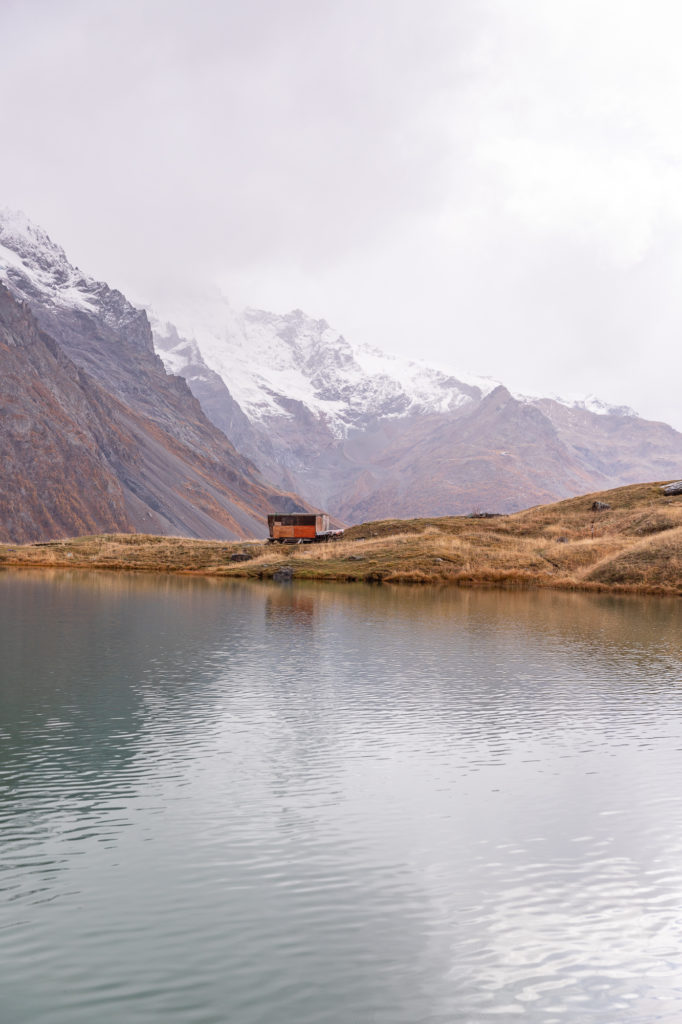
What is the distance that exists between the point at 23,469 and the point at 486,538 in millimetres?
116259

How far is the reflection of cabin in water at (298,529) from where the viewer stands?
11944cm

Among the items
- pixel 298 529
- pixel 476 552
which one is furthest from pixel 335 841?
pixel 298 529

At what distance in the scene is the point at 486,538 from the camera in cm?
9850

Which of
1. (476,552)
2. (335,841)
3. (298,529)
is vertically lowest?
(335,841)

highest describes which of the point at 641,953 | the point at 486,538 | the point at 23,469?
the point at 23,469

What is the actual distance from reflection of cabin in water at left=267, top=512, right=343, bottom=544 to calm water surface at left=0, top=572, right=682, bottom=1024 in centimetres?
8400

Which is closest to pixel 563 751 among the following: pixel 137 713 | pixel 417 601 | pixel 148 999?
pixel 137 713

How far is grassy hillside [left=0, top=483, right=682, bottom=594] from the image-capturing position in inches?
3214

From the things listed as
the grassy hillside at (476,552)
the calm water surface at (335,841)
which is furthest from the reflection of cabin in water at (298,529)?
the calm water surface at (335,841)

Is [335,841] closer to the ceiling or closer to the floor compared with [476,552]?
closer to the floor

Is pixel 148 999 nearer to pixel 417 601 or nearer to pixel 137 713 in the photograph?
pixel 137 713

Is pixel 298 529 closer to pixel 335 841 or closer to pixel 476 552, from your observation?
pixel 476 552

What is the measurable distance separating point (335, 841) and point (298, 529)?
105036 mm

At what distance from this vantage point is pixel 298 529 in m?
121
